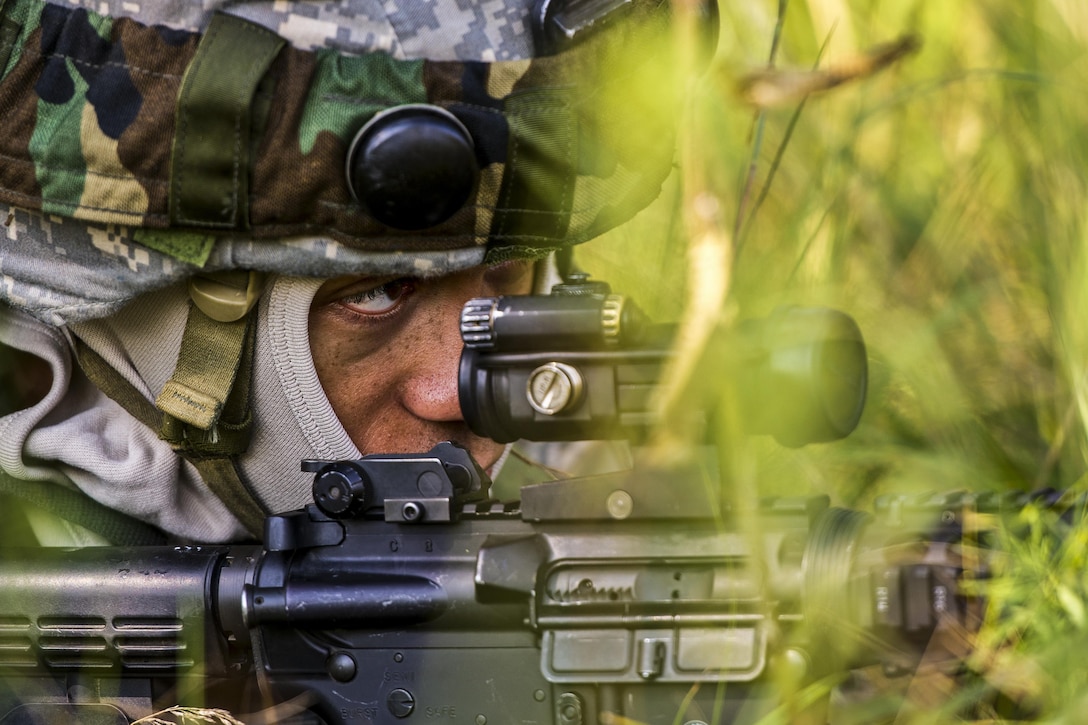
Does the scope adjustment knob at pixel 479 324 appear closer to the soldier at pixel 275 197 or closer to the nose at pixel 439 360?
the soldier at pixel 275 197

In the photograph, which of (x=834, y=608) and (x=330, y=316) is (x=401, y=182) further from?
(x=834, y=608)

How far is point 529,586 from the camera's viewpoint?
1.96 metres

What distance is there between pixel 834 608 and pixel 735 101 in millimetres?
762

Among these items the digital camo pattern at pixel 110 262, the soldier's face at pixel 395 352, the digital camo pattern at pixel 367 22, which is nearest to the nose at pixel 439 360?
the soldier's face at pixel 395 352

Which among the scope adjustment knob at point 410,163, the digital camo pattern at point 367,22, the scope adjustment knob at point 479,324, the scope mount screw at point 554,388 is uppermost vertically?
the digital camo pattern at point 367,22

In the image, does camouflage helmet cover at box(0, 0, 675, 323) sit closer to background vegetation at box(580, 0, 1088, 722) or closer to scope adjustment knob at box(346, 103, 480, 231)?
scope adjustment knob at box(346, 103, 480, 231)

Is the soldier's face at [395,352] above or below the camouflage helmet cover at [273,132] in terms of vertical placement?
below

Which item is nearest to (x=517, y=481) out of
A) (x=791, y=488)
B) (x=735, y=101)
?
(x=791, y=488)

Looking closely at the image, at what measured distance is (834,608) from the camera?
1.78 m

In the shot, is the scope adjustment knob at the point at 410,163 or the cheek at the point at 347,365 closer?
the scope adjustment knob at the point at 410,163

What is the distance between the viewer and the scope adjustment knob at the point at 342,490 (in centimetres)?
209

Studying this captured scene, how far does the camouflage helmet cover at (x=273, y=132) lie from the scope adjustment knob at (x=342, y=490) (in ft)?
1.19

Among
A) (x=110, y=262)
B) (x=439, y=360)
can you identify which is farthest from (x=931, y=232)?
(x=110, y=262)

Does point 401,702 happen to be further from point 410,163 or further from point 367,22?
point 367,22
